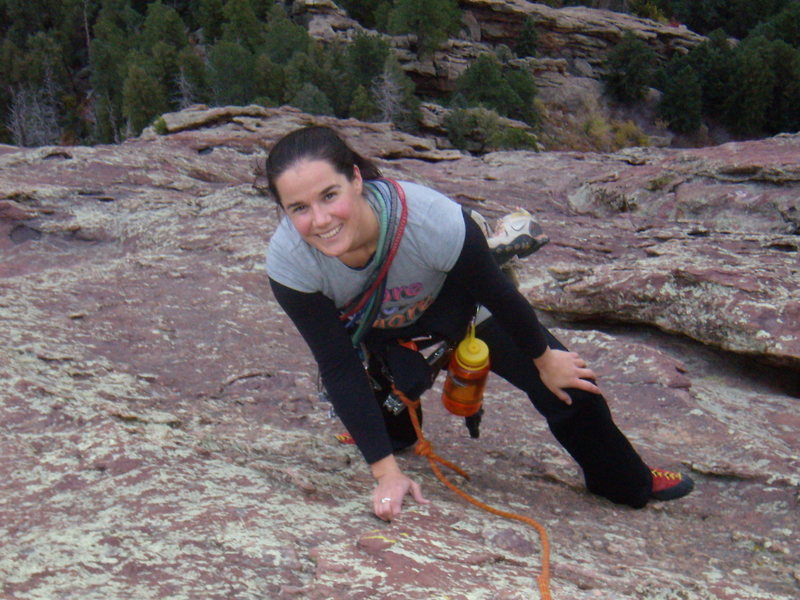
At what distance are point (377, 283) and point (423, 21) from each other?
2961 centimetres

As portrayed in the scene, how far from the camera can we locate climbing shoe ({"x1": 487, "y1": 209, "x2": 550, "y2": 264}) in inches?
107

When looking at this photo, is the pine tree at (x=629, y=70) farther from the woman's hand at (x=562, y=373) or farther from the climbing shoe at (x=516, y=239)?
the woman's hand at (x=562, y=373)

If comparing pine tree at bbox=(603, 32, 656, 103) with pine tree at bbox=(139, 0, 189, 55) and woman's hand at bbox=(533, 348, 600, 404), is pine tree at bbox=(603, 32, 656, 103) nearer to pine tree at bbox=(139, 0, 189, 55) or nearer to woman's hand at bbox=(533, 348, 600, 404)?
pine tree at bbox=(139, 0, 189, 55)

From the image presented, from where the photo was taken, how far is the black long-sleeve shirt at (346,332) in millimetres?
2250

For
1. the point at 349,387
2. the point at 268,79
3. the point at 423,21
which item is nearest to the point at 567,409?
the point at 349,387

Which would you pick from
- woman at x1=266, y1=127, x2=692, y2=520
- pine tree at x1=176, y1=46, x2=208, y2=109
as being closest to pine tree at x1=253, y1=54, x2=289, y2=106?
pine tree at x1=176, y1=46, x2=208, y2=109

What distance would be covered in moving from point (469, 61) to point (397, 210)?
31219mm

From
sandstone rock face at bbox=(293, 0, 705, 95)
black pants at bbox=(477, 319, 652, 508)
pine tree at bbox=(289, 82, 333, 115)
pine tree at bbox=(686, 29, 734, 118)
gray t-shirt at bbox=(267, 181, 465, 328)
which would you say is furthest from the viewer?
sandstone rock face at bbox=(293, 0, 705, 95)

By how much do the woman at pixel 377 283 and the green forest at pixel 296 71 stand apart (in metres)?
18.9

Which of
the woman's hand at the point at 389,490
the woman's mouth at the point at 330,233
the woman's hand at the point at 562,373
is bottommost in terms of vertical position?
the woman's hand at the point at 389,490

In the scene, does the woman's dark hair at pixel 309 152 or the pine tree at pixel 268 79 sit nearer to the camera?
the woman's dark hair at pixel 309 152

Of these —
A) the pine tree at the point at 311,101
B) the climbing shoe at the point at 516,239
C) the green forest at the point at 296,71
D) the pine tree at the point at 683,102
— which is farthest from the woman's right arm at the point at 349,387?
the pine tree at the point at 683,102

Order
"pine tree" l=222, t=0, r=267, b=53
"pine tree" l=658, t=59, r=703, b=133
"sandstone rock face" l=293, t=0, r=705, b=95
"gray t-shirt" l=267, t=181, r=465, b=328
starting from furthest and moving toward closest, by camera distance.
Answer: "sandstone rock face" l=293, t=0, r=705, b=95, "pine tree" l=658, t=59, r=703, b=133, "pine tree" l=222, t=0, r=267, b=53, "gray t-shirt" l=267, t=181, r=465, b=328

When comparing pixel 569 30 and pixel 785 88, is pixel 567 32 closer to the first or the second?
pixel 569 30
